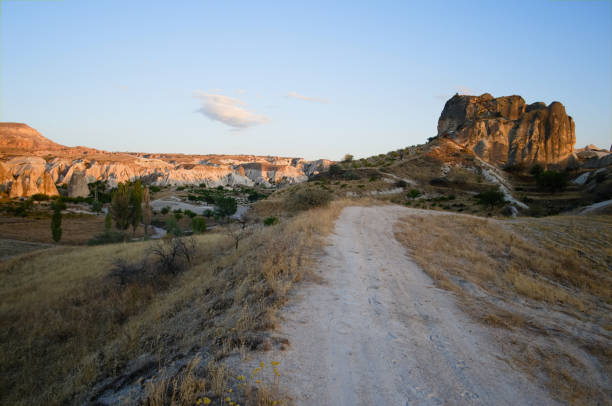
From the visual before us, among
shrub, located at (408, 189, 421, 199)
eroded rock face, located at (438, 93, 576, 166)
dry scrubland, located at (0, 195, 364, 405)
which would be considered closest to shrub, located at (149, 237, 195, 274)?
dry scrubland, located at (0, 195, 364, 405)

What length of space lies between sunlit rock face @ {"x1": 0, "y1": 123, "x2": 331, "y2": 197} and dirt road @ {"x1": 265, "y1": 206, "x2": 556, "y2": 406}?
262ft

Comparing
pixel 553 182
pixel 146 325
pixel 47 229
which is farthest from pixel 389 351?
pixel 553 182

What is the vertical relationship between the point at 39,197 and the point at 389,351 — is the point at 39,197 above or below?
below

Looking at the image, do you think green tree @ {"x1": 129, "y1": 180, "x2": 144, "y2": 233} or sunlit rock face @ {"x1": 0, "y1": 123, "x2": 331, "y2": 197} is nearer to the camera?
green tree @ {"x1": 129, "y1": 180, "x2": 144, "y2": 233}

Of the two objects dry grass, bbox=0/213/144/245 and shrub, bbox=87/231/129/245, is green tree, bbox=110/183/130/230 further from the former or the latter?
shrub, bbox=87/231/129/245

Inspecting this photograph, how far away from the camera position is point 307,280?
6.53 meters

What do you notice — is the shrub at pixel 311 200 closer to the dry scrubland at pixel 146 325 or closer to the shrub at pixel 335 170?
the dry scrubland at pixel 146 325

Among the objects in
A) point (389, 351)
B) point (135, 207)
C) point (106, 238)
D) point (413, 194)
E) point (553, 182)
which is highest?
point (553, 182)

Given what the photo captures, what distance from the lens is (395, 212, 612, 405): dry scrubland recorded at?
4.18m

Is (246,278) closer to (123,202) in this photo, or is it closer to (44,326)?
(44,326)

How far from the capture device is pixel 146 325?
22.0 ft

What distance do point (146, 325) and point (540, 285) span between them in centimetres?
908

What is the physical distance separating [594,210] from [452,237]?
49.3 feet

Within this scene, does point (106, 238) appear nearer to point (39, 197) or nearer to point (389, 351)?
point (389, 351)
